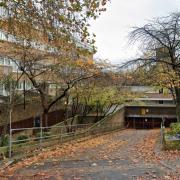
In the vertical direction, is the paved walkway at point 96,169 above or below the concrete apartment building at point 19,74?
below

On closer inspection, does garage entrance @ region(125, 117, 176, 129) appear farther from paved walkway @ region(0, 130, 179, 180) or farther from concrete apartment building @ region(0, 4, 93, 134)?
paved walkway @ region(0, 130, 179, 180)

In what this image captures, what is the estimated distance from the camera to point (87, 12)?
973 centimetres

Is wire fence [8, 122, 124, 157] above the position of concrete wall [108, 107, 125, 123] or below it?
below

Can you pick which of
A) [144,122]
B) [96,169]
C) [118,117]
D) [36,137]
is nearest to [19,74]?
[36,137]

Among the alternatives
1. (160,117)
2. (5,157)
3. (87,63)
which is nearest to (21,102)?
(87,63)

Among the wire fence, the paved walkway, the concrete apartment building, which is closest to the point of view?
the paved walkway

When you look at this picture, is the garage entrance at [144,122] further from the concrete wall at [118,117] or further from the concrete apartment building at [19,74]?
the concrete apartment building at [19,74]

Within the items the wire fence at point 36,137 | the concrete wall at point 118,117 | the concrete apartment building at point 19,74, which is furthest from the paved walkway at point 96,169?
the concrete wall at point 118,117

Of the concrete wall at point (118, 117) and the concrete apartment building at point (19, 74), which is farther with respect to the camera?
the concrete wall at point (118, 117)

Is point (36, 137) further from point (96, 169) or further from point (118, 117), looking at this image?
point (118, 117)

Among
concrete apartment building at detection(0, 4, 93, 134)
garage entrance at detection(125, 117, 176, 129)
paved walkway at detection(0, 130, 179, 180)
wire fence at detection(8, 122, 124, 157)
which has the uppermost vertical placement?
concrete apartment building at detection(0, 4, 93, 134)

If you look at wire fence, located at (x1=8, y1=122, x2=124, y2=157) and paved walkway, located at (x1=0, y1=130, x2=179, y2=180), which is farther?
wire fence, located at (x1=8, y1=122, x2=124, y2=157)

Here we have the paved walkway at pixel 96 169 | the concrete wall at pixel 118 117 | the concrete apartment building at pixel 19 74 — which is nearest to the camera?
the paved walkway at pixel 96 169

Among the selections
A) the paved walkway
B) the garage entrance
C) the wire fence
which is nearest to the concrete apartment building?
the wire fence
